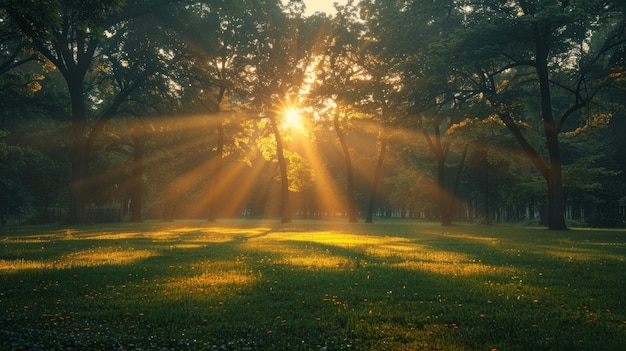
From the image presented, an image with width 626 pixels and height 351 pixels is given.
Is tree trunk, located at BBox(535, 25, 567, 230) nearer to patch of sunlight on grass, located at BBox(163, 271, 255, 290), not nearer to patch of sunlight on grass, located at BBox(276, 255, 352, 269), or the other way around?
patch of sunlight on grass, located at BBox(276, 255, 352, 269)

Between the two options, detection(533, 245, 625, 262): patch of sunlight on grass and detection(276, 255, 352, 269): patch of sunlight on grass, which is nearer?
detection(276, 255, 352, 269): patch of sunlight on grass

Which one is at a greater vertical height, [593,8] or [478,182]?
[593,8]

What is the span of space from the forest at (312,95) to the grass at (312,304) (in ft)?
28.0

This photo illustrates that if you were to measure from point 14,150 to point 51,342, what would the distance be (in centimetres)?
3547

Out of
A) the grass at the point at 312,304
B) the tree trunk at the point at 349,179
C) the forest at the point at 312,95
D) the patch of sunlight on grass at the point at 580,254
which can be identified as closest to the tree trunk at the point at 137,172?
the forest at the point at 312,95

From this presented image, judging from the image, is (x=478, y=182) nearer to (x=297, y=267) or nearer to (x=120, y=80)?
(x=120, y=80)

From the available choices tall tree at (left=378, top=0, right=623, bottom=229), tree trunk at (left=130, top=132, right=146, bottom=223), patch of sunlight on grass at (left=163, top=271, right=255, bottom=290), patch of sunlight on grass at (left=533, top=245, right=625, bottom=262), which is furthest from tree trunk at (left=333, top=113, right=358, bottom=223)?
patch of sunlight on grass at (left=163, top=271, right=255, bottom=290)

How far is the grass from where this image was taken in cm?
612

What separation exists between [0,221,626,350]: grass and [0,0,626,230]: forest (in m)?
8.54

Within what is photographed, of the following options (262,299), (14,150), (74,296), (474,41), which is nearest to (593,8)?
(474,41)

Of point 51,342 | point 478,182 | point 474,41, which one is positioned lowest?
point 51,342

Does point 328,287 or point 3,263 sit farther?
point 3,263

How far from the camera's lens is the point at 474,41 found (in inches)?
1102

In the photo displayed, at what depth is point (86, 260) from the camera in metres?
14.1
